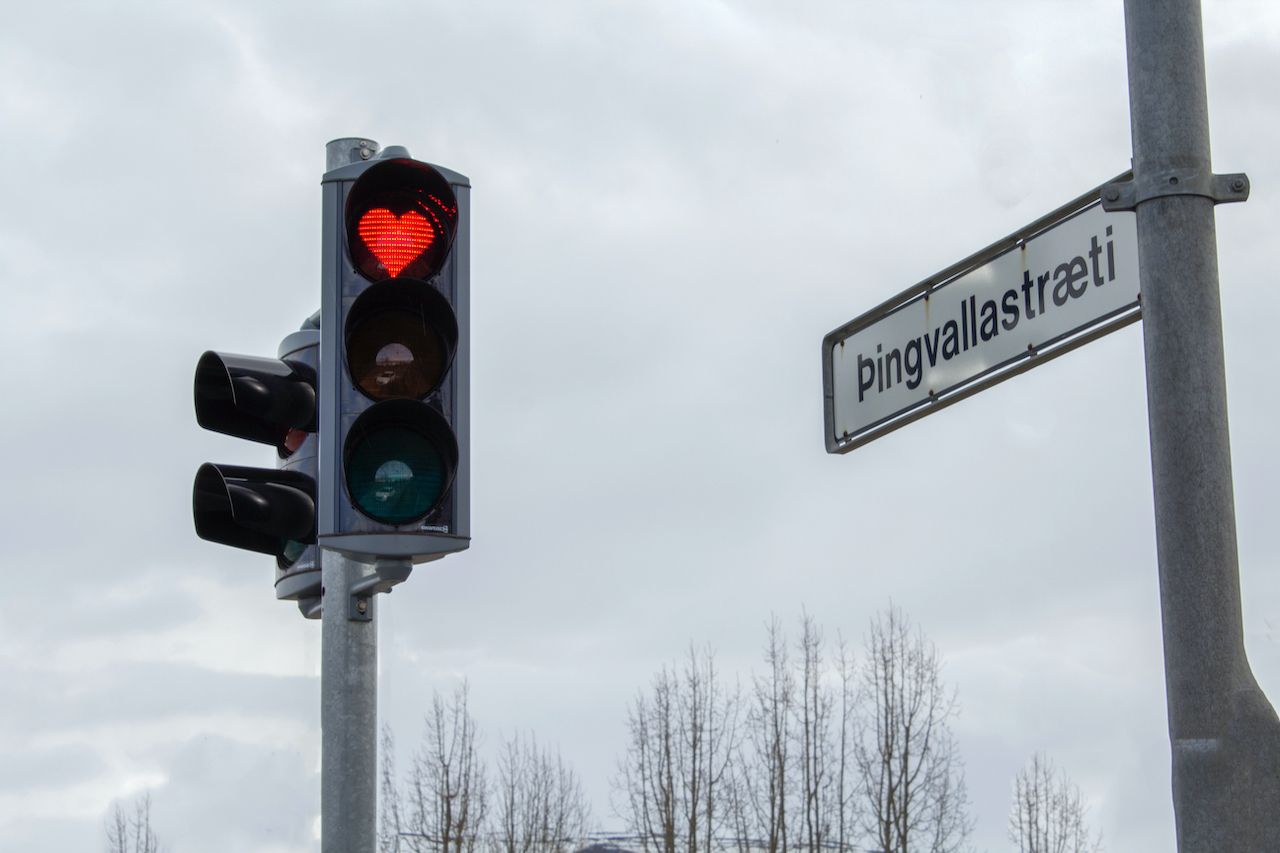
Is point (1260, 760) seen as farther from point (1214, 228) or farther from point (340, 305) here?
point (340, 305)

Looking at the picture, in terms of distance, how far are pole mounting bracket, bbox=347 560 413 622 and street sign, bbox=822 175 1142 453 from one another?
127cm

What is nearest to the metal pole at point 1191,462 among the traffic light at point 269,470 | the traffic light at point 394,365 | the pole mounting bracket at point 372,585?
the traffic light at point 394,365

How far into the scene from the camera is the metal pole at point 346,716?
418 cm

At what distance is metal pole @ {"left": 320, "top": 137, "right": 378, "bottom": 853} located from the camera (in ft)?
13.7

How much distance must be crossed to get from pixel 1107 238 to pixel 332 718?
2.05m

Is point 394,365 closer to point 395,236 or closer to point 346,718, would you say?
point 395,236

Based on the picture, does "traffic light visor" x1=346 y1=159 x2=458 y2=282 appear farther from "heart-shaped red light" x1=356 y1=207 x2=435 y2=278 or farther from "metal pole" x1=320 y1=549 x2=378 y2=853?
"metal pole" x1=320 y1=549 x2=378 y2=853

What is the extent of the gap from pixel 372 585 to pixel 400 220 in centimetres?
83

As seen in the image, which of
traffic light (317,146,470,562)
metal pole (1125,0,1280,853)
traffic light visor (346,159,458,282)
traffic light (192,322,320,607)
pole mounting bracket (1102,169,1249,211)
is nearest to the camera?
metal pole (1125,0,1280,853)

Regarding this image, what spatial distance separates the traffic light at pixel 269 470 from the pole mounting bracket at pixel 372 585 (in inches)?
10.6

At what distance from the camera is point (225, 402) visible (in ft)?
15.4

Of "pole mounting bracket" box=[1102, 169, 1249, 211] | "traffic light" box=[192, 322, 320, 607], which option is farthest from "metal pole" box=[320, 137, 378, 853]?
"pole mounting bracket" box=[1102, 169, 1249, 211]

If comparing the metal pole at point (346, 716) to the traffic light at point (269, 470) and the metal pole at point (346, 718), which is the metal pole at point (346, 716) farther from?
the traffic light at point (269, 470)

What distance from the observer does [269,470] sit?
15.1ft
